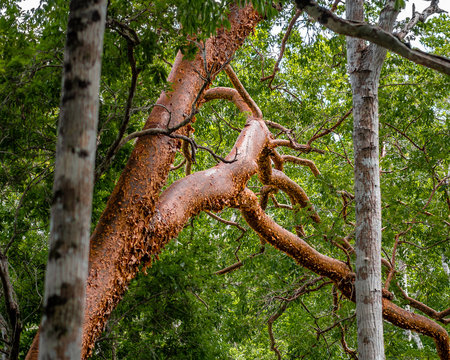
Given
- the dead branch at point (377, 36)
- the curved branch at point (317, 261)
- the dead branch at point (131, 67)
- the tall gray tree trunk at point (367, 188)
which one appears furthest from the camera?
the curved branch at point (317, 261)

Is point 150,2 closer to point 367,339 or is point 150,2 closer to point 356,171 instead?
point 356,171

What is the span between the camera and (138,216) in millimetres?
3488

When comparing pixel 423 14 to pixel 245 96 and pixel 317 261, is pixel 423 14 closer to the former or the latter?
pixel 245 96

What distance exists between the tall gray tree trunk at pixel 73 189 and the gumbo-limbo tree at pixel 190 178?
46.2 inches

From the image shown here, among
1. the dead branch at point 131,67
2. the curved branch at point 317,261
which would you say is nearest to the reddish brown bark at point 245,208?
the curved branch at point 317,261

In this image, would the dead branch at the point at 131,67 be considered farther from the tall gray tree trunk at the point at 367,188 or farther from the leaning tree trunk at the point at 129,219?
the tall gray tree trunk at the point at 367,188

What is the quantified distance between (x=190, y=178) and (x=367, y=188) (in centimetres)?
148

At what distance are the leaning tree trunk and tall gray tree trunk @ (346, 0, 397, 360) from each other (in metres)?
1.43

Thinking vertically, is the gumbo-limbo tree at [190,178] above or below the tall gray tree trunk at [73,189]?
above

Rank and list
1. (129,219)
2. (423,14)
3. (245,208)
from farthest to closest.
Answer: (245,208) < (423,14) < (129,219)

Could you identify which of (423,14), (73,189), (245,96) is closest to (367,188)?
(423,14)

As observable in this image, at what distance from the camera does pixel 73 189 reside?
1.23 m

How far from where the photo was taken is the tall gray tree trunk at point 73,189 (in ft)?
3.80

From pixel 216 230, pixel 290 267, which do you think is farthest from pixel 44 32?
pixel 216 230
